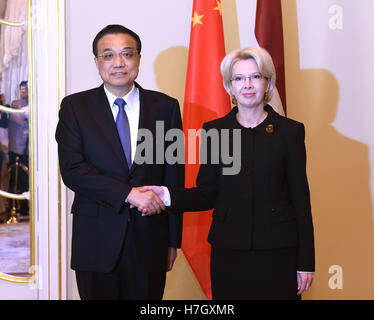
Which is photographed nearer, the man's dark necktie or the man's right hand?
the man's right hand

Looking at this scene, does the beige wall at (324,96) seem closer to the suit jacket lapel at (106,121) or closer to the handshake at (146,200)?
the suit jacket lapel at (106,121)

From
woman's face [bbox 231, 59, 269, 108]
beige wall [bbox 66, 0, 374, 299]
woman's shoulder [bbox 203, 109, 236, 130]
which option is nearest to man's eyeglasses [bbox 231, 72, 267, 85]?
woman's face [bbox 231, 59, 269, 108]

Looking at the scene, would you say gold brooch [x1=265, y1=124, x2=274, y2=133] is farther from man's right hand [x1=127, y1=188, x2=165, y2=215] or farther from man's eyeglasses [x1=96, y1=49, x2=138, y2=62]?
man's eyeglasses [x1=96, y1=49, x2=138, y2=62]

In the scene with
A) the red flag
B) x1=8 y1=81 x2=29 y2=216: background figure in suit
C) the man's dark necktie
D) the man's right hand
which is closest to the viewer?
the man's right hand

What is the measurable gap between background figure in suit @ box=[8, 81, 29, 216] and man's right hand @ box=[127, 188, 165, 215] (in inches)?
60.5

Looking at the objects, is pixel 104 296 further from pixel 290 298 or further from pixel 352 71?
pixel 352 71

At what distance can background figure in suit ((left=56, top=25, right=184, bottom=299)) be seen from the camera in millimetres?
2049

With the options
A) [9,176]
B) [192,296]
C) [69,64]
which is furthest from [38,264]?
[69,64]

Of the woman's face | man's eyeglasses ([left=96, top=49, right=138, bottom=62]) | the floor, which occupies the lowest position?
the floor

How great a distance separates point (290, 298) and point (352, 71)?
76.7 inches

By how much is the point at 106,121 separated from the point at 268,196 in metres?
0.75

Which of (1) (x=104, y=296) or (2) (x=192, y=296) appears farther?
(2) (x=192, y=296)
